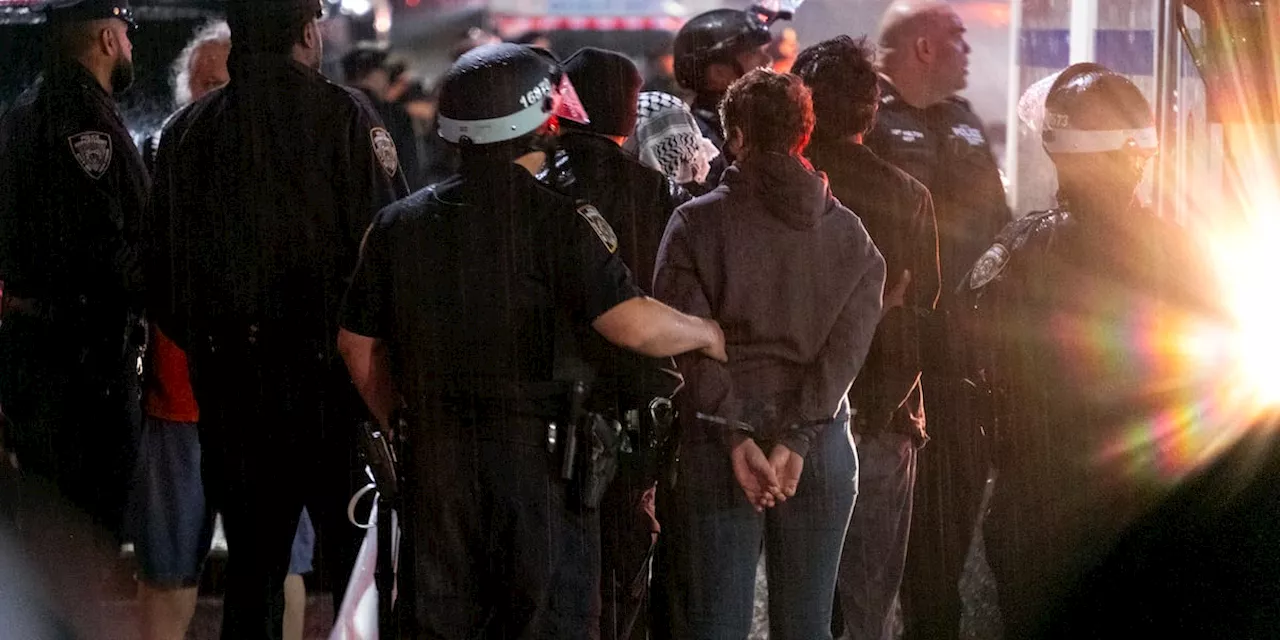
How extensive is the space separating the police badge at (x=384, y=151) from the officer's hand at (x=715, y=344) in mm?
950

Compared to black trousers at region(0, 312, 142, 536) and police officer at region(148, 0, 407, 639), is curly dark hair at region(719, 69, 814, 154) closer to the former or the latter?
police officer at region(148, 0, 407, 639)

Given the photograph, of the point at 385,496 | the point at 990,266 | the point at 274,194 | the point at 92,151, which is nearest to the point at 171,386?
the point at 92,151

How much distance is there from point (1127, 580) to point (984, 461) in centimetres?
64

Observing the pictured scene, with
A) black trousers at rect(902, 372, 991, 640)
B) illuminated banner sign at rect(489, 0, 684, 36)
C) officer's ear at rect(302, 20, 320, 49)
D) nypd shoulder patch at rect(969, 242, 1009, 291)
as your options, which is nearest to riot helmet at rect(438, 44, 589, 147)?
officer's ear at rect(302, 20, 320, 49)

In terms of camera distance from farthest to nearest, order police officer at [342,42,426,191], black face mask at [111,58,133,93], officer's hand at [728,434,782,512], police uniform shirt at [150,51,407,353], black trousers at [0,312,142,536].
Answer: police officer at [342,42,426,191] → black face mask at [111,58,133,93] → black trousers at [0,312,142,536] → police uniform shirt at [150,51,407,353] → officer's hand at [728,434,782,512]

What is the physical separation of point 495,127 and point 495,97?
0.22ft

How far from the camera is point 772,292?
3908 mm

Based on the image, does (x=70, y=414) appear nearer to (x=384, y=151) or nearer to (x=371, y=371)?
(x=384, y=151)

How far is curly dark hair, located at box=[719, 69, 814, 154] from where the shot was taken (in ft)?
12.9

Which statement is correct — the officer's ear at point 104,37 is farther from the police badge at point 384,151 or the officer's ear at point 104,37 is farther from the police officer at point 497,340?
the police officer at point 497,340

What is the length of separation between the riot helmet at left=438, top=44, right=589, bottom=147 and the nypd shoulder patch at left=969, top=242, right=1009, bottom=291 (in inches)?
53.8

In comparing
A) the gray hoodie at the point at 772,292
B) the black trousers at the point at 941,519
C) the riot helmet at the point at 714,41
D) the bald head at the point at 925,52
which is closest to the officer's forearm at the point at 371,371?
the gray hoodie at the point at 772,292

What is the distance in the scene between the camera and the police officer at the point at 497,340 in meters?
3.54

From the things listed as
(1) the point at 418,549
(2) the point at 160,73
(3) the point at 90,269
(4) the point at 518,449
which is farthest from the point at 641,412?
(2) the point at 160,73
